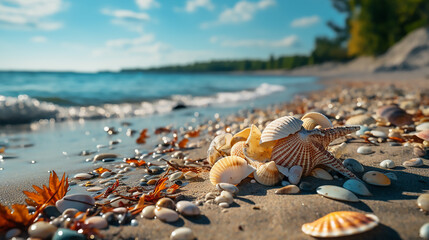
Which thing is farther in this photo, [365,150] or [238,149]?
[365,150]

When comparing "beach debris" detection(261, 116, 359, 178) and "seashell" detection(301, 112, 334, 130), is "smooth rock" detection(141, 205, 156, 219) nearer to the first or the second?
"beach debris" detection(261, 116, 359, 178)

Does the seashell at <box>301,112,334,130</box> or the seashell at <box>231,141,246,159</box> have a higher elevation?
the seashell at <box>301,112,334,130</box>

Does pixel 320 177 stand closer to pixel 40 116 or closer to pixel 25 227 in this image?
pixel 25 227

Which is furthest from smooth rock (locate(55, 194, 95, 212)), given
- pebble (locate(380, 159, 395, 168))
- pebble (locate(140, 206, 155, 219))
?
pebble (locate(380, 159, 395, 168))

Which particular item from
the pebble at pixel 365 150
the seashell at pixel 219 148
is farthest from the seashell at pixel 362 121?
the seashell at pixel 219 148

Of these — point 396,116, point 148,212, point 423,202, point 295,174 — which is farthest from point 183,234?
point 396,116

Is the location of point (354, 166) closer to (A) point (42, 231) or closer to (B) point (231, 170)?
(B) point (231, 170)
